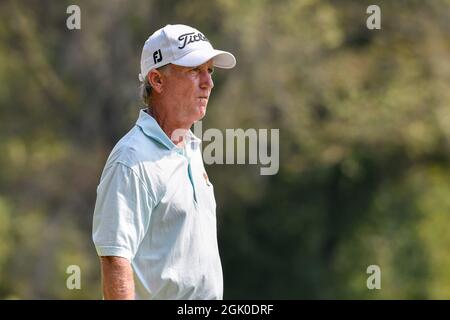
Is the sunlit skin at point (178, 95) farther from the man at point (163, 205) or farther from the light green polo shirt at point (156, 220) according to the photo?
the light green polo shirt at point (156, 220)

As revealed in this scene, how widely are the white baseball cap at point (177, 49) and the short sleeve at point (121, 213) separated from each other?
0.59 m

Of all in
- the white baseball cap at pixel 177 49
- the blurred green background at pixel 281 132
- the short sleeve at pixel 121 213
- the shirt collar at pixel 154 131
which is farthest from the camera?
the blurred green background at pixel 281 132

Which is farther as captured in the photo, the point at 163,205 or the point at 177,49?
the point at 177,49

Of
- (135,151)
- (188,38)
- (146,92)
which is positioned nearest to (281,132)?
(146,92)

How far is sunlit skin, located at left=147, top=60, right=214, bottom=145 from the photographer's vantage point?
5.18m

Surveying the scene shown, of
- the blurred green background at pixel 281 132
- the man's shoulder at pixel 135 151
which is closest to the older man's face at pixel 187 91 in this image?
the man's shoulder at pixel 135 151

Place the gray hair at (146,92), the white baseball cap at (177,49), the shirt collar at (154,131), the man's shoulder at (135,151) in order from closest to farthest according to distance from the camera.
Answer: the man's shoulder at (135,151)
the shirt collar at (154,131)
the white baseball cap at (177,49)
the gray hair at (146,92)

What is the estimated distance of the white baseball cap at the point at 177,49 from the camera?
16.9ft

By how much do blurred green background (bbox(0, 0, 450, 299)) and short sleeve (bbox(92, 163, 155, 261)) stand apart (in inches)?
556

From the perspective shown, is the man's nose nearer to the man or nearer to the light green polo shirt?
the man

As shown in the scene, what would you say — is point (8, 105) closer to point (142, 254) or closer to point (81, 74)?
point (81, 74)

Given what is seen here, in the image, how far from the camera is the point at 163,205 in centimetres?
485

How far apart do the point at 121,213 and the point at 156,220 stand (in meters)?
0.16

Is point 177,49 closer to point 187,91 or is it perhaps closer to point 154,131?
point 187,91
